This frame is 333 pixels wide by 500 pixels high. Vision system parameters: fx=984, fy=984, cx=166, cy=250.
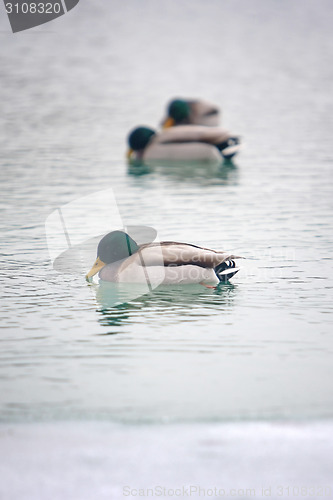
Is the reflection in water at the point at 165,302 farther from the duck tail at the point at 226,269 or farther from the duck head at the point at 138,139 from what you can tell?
the duck head at the point at 138,139

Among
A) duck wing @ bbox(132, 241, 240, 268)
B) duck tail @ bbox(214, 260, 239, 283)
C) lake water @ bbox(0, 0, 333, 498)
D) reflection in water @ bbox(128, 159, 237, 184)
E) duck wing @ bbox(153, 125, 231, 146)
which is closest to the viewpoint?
lake water @ bbox(0, 0, 333, 498)

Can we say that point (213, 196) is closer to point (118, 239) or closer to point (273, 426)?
point (118, 239)

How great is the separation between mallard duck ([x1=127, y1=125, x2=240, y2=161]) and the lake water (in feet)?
0.73

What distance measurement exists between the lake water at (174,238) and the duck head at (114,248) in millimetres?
224

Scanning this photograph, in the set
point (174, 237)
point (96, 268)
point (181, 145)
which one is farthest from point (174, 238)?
point (181, 145)

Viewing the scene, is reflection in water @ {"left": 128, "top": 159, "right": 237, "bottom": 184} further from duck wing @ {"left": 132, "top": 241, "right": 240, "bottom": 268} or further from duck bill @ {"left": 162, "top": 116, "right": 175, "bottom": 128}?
duck wing @ {"left": 132, "top": 241, "right": 240, "bottom": 268}

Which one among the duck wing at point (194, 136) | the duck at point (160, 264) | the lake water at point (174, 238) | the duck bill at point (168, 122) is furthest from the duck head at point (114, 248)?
the duck bill at point (168, 122)

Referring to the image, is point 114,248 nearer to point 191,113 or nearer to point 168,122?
point 168,122

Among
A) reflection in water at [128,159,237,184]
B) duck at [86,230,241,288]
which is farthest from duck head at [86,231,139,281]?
reflection in water at [128,159,237,184]

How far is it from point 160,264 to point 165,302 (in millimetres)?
308

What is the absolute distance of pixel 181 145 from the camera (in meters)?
12.8

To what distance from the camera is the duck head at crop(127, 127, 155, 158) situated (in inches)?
494

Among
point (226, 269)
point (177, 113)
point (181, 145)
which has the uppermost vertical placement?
point (226, 269)

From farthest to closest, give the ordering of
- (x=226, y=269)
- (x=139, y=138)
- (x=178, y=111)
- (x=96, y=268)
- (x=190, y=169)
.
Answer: (x=178, y=111) → (x=139, y=138) → (x=190, y=169) → (x=96, y=268) → (x=226, y=269)
